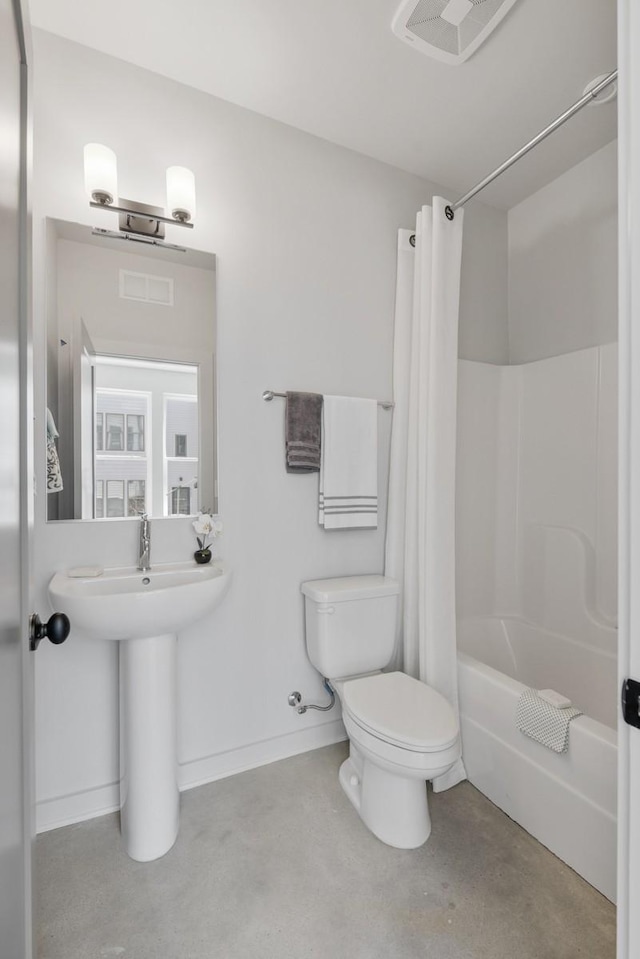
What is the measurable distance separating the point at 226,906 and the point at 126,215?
2208mm

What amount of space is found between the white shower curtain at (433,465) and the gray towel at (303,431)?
0.41 meters

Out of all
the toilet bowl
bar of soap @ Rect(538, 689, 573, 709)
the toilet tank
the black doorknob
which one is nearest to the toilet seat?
the toilet bowl

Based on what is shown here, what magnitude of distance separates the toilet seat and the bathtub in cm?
27

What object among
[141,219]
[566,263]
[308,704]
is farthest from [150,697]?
[566,263]

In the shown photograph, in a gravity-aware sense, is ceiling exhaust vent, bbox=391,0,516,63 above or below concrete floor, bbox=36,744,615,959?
above

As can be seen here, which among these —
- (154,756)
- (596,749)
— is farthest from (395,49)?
(154,756)

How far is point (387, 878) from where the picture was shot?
4.62 ft

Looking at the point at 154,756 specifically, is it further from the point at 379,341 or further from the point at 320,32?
the point at 320,32

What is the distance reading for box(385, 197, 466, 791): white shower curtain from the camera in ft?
6.17

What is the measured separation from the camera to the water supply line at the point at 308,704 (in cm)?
199

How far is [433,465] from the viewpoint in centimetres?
189

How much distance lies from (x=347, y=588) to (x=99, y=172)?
171 cm

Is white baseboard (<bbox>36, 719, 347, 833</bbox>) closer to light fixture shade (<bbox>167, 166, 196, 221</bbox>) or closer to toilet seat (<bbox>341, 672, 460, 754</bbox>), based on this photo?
toilet seat (<bbox>341, 672, 460, 754</bbox>)
